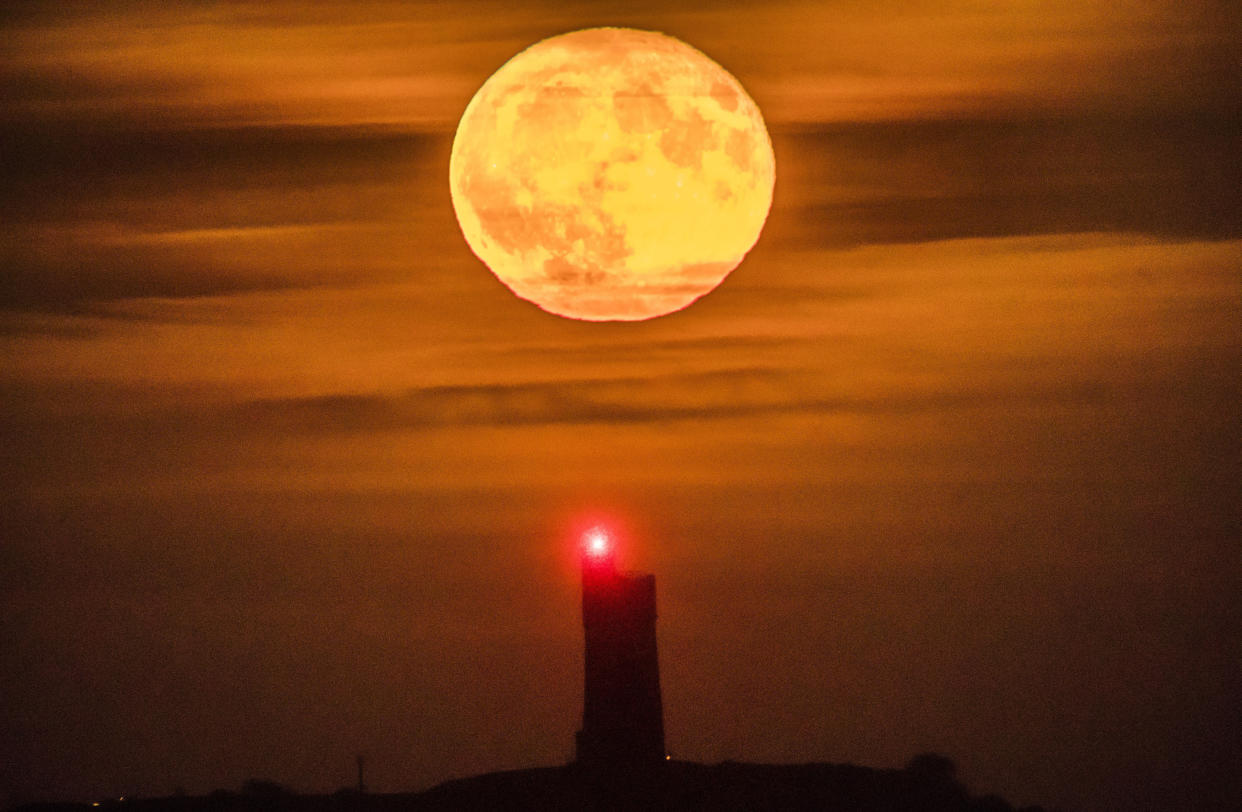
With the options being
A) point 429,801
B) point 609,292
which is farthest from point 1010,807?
point 609,292

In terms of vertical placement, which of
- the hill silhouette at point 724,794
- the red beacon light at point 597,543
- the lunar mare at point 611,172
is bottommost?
the hill silhouette at point 724,794

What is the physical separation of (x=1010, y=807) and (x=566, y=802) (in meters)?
4.27

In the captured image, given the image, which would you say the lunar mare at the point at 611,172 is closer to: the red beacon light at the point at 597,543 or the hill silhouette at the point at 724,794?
the red beacon light at the point at 597,543

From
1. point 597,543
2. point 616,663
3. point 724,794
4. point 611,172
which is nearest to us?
point 611,172

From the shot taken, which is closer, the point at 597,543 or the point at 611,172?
the point at 611,172

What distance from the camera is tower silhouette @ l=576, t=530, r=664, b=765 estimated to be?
10016 millimetres

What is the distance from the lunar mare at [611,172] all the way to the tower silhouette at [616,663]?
190 centimetres

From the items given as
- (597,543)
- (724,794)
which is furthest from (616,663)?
(724,794)

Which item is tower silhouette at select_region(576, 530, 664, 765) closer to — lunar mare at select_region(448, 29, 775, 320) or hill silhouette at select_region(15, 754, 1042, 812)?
hill silhouette at select_region(15, 754, 1042, 812)

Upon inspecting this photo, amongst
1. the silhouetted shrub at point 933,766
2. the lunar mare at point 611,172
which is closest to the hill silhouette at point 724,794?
the silhouetted shrub at point 933,766

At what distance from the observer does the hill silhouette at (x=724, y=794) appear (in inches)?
458

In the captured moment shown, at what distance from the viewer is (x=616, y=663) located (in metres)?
10.0

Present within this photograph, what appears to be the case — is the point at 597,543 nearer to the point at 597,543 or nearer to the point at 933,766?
the point at 597,543

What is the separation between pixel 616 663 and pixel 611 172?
345cm
